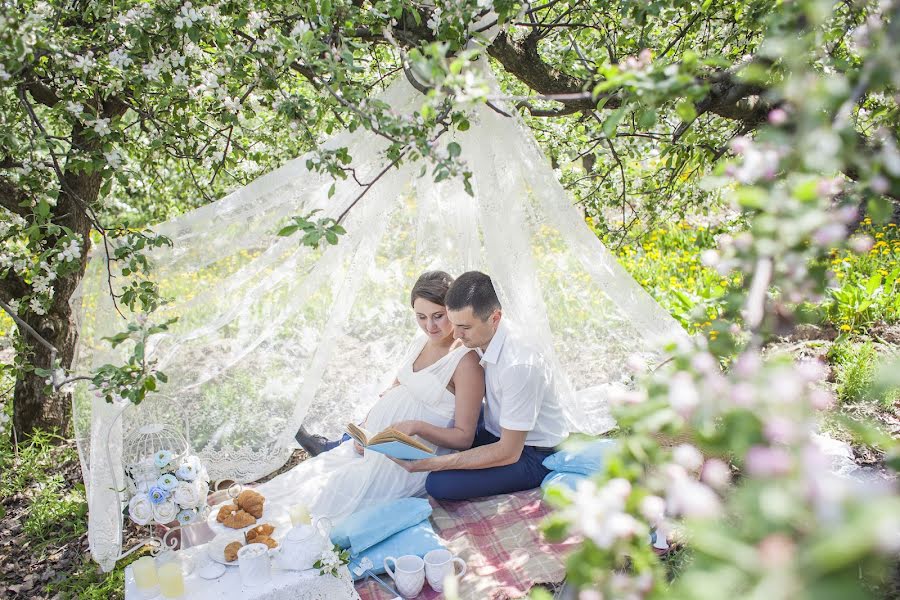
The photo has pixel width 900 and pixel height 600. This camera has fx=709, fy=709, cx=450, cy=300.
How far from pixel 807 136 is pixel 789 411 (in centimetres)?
36

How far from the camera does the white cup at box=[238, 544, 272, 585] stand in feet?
8.66

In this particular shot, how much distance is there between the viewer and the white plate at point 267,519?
2.99 meters

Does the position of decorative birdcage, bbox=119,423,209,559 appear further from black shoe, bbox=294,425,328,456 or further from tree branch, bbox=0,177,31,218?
tree branch, bbox=0,177,31,218

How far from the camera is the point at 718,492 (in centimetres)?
334

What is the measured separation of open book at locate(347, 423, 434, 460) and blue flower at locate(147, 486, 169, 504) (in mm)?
840

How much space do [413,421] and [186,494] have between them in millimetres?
1071

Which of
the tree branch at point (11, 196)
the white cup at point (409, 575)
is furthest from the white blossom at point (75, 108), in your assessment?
the white cup at point (409, 575)

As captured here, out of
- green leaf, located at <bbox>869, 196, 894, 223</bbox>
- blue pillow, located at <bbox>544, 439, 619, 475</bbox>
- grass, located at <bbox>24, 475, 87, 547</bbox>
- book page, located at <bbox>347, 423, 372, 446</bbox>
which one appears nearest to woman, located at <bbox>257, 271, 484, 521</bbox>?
book page, located at <bbox>347, 423, 372, 446</bbox>

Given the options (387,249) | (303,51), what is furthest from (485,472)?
(303,51)

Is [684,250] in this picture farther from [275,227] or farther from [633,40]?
[275,227]

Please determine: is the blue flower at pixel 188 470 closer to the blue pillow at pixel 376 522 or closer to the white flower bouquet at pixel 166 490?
the white flower bouquet at pixel 166 490

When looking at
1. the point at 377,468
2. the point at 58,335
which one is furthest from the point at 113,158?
the point at 58,335

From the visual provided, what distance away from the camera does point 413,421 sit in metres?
3.42

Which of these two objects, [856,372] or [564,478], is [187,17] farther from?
[856,372]
